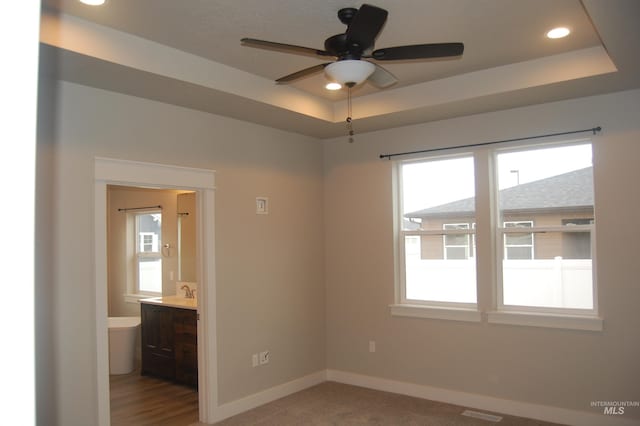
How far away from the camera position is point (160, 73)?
3.35 metres

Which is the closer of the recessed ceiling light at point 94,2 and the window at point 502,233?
the recessed ceiling light at point 94,2

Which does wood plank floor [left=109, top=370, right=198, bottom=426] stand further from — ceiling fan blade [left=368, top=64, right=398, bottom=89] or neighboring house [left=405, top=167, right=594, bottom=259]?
ceiling fan blade [left=368, top=64, right=398, bottom=89]

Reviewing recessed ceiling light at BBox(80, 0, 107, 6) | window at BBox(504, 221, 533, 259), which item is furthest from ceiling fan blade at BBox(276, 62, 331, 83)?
window at BBox(504, 221, 533, 259)

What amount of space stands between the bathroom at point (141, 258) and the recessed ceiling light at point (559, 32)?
162 inches

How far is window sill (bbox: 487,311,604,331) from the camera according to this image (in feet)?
13.0

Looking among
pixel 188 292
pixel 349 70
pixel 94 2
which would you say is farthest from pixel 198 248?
pixel 349 70

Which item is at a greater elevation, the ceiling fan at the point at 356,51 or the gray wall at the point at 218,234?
the ceiling fan at the point at 356,51

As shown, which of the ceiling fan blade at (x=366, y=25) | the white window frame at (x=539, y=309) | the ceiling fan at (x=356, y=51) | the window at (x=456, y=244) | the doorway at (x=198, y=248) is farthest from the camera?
the window at (x=456, y=244)

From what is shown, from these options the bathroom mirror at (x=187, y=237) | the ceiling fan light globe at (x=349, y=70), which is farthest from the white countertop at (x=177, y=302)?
the ceiling fan light globe at (x=349, y=70)

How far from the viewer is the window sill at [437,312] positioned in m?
4.55

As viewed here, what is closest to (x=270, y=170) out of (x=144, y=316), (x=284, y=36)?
(x=284, y=36)

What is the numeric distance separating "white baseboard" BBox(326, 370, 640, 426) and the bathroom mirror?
2072 millimetres

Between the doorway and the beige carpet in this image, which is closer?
the doorway

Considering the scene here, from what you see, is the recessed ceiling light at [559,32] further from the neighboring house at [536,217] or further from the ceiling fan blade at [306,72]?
the ceiling fan blade at [306,72]
